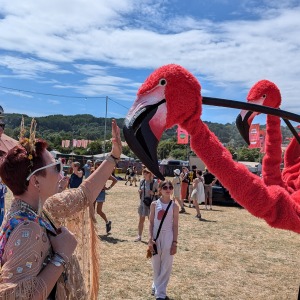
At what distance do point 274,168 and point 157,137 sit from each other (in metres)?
1.33

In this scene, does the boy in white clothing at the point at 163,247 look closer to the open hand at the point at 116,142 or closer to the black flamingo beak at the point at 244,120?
the black flamingo beak at the point at 244,120

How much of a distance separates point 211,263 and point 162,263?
2074mm

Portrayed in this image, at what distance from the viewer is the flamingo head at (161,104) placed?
1.97 m

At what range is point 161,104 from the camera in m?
2.03

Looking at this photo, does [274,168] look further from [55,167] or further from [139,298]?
[139,298]

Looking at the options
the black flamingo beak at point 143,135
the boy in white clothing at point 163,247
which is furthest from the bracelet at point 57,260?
the boy in white clothing at point 163,247

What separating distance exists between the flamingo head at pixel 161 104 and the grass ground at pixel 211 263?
154 inches

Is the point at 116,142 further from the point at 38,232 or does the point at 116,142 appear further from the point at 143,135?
the point at 38,232

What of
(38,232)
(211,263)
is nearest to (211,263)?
(211,263)

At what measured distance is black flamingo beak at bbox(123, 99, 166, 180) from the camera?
6.30ft

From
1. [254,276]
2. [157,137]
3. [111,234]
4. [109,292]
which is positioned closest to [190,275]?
[254,276]

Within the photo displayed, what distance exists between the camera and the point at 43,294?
170cm

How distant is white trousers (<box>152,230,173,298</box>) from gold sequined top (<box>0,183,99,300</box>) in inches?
114

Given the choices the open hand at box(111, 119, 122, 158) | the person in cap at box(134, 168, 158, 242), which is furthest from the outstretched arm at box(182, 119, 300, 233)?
the person in cap at box(134, 168, 158, 242)
